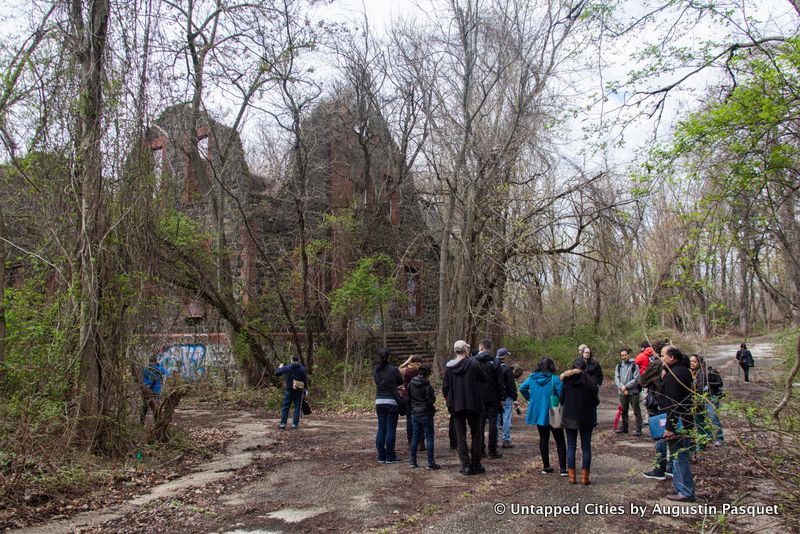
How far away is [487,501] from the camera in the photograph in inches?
253

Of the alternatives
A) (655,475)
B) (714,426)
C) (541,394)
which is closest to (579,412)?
(541,394)

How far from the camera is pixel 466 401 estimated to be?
24.8 ft

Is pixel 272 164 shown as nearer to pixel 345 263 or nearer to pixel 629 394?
pixel 345 263

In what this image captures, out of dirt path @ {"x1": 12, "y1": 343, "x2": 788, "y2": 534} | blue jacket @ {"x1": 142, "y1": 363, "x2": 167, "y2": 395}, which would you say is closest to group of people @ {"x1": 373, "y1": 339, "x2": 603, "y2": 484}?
dirt path @ {"x1": 12, "y1": 343, "x2": 788, "y2": 534}

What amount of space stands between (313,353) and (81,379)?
9931 millimetres

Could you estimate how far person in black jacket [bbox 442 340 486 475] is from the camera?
7.57 m

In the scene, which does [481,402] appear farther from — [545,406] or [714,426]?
[714,426]

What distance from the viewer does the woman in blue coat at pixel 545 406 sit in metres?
7.37

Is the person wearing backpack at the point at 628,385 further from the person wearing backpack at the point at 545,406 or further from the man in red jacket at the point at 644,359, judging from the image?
the person wearing backpack at the point at 545,406

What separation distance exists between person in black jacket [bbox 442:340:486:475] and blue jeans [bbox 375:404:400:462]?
3.48ft

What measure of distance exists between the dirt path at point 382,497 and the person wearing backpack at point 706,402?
0.86 meters

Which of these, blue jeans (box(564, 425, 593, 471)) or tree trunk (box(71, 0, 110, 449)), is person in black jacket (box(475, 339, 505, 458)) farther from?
tree trunk (box(71, 0, 110, 449))

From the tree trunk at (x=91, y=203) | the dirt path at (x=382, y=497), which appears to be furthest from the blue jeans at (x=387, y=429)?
the tree trunk at (x=91, y=203)

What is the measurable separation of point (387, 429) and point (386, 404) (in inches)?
18.7
